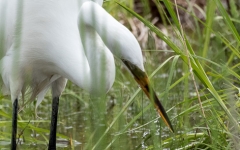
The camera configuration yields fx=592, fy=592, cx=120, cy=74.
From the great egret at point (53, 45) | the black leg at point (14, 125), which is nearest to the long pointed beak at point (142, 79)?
the great egret at point (53, 45)

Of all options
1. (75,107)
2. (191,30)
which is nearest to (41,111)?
(75,107)

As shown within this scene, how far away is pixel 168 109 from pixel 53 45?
0.86 metres

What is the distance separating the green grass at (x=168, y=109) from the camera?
2.66 meters

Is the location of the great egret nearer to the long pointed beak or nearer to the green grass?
the long pointed beak

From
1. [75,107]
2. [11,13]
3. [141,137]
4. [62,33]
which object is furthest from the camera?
[75,107]

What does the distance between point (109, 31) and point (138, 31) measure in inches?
174

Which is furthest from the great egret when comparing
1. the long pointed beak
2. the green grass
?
the green grass

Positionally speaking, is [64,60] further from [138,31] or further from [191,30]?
[191,30]

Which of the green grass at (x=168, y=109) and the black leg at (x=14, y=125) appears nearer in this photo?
the green grass at (x=168, y=109)

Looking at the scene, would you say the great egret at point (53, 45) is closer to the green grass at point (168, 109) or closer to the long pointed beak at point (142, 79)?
the long pointed beak at point (142, 79)

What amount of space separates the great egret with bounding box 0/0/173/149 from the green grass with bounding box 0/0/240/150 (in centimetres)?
13

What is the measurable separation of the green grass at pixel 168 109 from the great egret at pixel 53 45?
5.0 inches

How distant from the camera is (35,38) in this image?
345 cm

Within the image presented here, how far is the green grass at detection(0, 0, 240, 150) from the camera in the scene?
2656 mm
